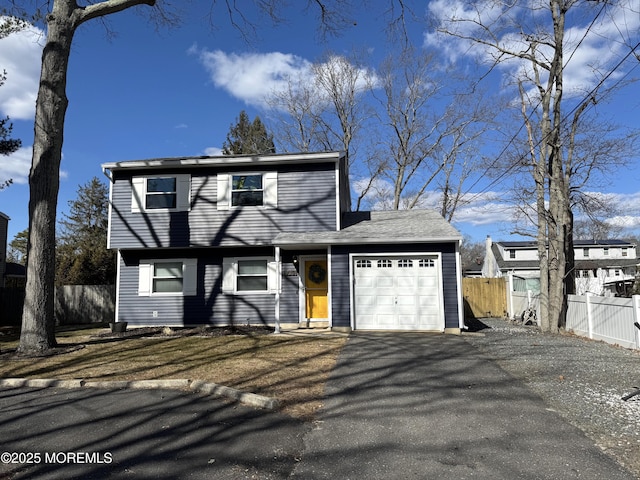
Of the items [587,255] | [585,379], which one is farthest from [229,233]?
[587,255]

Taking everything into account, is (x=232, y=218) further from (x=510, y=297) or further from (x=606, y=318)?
(x=510, y=297)

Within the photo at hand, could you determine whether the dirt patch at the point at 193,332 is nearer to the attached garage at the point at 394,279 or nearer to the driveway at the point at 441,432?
the attached garage at the point at 394,279

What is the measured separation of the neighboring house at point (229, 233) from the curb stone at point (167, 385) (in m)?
6.74

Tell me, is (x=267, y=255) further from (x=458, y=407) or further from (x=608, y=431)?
(x=608, y=431)

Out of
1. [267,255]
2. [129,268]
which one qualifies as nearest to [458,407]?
[267,255]

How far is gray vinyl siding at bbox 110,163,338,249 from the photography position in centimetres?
1377

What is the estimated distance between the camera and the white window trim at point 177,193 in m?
14.2

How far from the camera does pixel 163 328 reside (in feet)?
44.8

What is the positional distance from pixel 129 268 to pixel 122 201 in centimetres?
227

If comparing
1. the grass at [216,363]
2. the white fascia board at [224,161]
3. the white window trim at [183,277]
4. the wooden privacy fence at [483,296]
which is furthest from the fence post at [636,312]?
the white window trim at [183,277]

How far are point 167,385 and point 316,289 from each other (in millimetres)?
7697

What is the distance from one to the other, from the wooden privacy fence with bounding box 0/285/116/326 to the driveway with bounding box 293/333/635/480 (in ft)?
52.4

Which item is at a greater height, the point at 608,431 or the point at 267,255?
the point at 267,255

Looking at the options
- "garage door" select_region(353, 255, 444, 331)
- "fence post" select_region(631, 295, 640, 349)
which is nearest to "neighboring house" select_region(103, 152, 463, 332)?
"garage door" select_region(353, 255, 444, 331)
